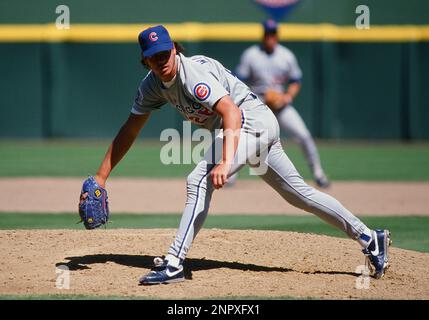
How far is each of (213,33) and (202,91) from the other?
13.2 metres

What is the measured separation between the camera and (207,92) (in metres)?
5.50

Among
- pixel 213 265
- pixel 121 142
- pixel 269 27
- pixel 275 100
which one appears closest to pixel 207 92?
pixel 121 142

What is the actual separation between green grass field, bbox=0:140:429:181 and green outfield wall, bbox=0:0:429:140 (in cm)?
43

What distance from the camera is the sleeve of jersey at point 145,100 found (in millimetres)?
5957

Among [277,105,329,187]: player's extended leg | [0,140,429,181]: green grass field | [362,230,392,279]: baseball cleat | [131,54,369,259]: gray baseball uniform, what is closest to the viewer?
[131,54,369,259]: gray baseball uniform

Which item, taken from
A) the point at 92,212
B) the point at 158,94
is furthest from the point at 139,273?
the point at 158,94

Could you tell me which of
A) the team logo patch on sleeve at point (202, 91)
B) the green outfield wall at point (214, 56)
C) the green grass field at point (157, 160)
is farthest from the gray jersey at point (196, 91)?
→ the green outfield wall at point (214, 56)

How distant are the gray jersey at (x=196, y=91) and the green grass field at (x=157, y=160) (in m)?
7.20

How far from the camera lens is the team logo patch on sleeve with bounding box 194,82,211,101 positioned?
5500mm

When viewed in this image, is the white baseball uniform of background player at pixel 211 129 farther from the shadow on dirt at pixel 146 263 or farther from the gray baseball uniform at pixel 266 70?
the gray baseball uniform at pixel 266 70

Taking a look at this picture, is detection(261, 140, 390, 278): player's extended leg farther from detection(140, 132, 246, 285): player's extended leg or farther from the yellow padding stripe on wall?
the yellow padding stripe on wall

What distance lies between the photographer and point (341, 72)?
18453 mm

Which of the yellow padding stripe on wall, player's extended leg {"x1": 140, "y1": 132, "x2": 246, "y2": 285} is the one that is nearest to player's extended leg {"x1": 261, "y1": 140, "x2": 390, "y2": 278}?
player's extended leg {"x1": 140, "y1": 132, "x2": 246, "y2": 285}
